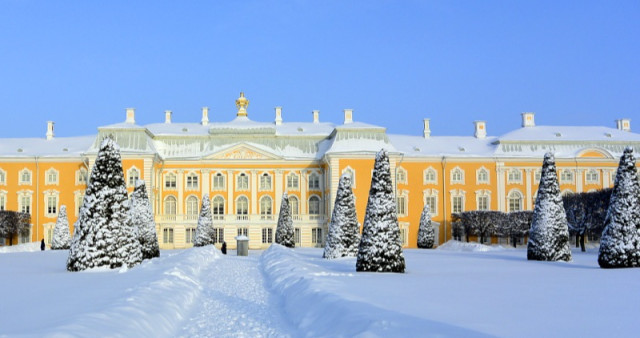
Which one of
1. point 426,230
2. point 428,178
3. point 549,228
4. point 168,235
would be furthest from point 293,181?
point 549,228

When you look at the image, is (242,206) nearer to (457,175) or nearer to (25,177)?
(25,177)

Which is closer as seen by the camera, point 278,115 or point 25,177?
point 25,177

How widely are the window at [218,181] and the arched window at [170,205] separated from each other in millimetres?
3016

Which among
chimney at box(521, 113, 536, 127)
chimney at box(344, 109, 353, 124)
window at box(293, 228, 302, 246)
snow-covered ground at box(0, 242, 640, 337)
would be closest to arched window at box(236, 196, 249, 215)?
window at box(293, 228, 302, 246)

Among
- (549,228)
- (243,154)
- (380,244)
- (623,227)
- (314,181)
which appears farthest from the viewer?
(314,181)

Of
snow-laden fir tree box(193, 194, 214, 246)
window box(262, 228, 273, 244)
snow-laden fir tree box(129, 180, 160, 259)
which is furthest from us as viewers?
window box(262, 228, 273, 244)

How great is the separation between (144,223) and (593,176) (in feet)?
115

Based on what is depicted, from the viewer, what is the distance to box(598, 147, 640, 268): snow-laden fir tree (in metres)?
20.4

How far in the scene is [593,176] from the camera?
166 ft

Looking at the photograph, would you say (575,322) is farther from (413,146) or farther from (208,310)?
(413,146)

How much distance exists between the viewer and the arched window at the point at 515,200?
51219mm

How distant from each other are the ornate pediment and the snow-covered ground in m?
32.2

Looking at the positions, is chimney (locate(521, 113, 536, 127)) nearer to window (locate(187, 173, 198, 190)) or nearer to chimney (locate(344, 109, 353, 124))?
chimney (locate(344, 109, 353, 124))

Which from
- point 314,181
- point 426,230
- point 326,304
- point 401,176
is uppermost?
point 401,176
